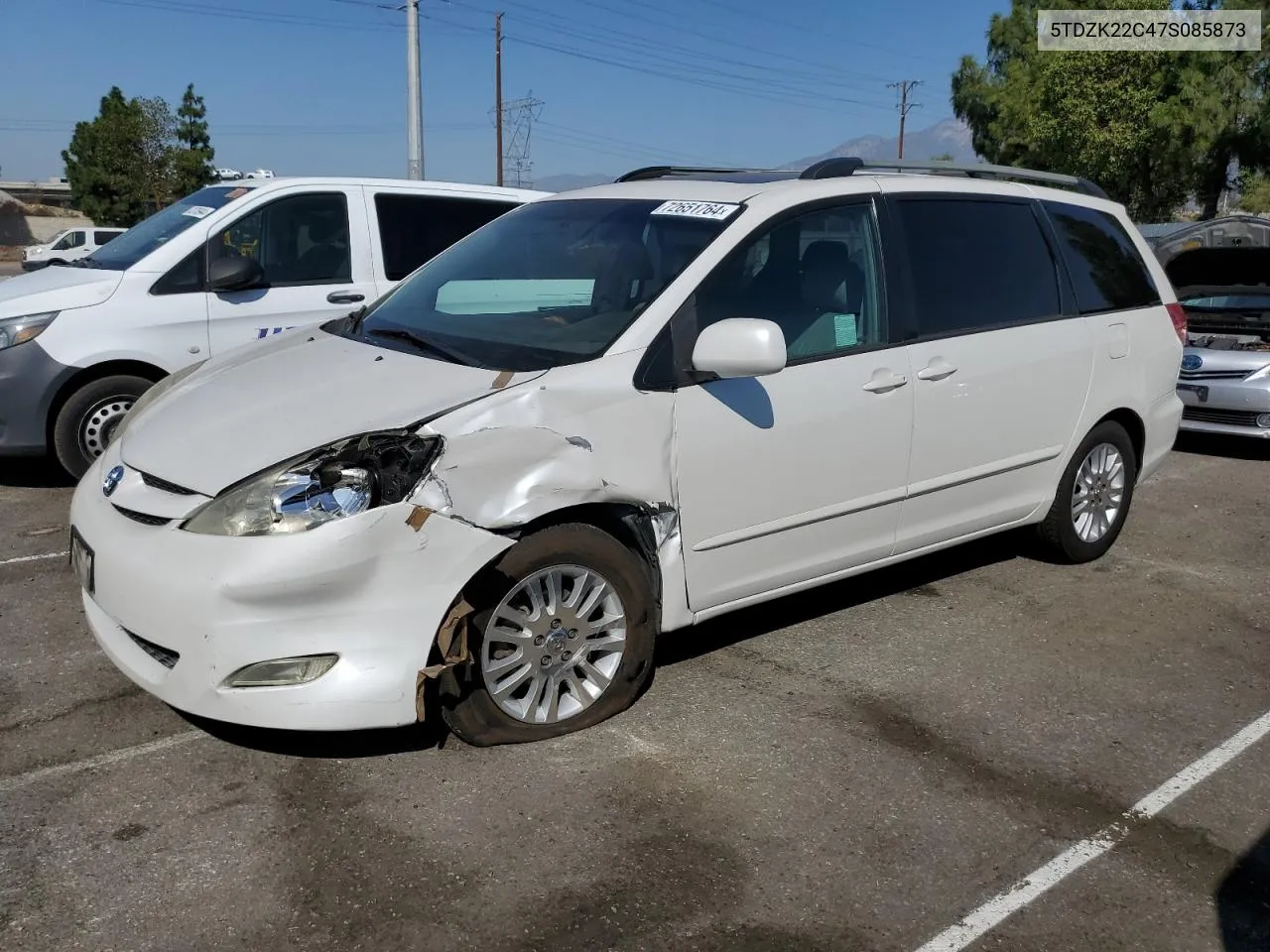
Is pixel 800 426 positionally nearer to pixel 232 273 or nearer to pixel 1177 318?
pixel 1177 318

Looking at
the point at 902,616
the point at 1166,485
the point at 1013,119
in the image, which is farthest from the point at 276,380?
the point at 1013,119

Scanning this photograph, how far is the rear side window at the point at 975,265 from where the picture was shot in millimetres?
4547

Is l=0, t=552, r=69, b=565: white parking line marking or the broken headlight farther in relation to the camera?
l=0, t=552, r=69, b=565: white parking line marking

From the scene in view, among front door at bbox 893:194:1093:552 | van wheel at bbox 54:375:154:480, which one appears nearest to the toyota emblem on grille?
front door at bbox 893:194:1093:552

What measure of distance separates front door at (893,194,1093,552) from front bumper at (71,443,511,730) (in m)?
2.07

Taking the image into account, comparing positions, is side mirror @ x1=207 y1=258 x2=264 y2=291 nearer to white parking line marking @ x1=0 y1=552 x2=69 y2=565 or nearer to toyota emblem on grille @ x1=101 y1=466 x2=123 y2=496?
white parking line marking @ x1=0 y1=552 x2=69 y2=565

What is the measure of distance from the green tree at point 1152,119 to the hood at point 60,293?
1250 inches

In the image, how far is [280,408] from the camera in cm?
351

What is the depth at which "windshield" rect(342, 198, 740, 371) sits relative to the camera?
3.82 m

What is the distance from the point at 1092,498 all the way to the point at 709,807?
10.5 feet

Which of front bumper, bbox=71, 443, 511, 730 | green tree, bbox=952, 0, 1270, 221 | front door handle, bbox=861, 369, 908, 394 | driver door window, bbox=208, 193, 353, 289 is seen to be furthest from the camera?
green tree, bbox=952, 0, 1270, 221

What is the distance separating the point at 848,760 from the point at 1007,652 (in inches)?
50.7

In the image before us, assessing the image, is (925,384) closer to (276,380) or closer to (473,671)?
(473,671)

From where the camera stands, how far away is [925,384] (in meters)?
4.41
